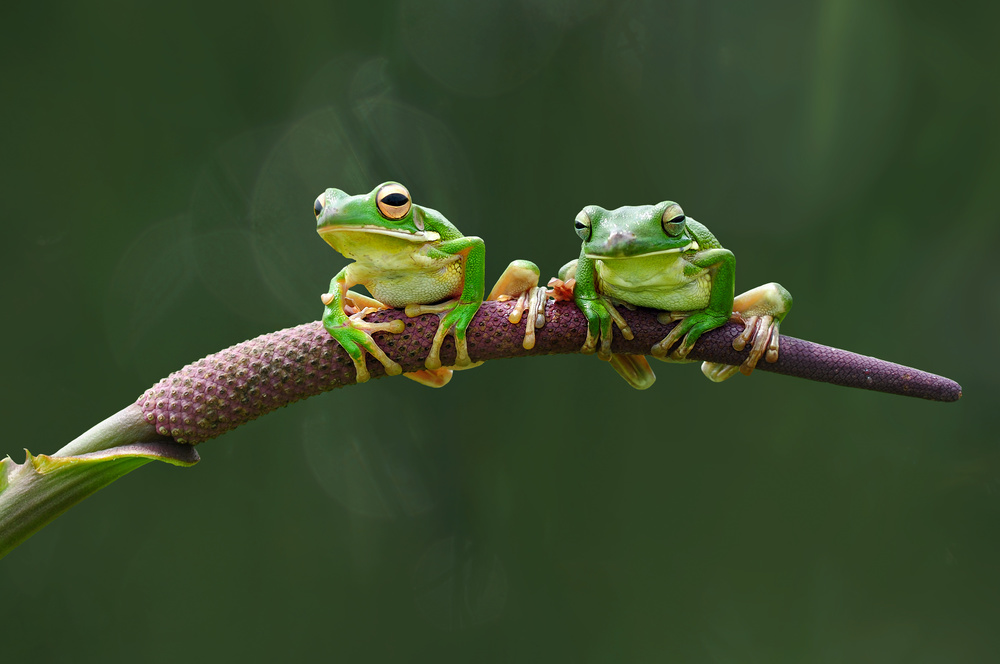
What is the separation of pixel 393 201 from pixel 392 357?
27 centimetres

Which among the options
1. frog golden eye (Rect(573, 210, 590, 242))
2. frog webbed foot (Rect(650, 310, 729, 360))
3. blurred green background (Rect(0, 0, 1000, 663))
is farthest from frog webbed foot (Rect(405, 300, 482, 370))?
blurred green background (Rect(0, 0, 1000, 663))

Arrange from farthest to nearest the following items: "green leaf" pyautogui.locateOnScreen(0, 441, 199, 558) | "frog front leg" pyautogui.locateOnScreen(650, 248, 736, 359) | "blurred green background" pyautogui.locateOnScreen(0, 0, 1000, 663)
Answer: "blurred green background" pyautogui.locateOnScreen(0, 0, 1000, 663)
"frog front leg" pyautogui.locateOnScreen(650, 248, 736, 359)
"green leaf" pyautogui.locateOnScreen(0, 441, 199, 558)

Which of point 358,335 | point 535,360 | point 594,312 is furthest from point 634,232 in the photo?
point 535,360

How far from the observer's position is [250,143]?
2.98 metres

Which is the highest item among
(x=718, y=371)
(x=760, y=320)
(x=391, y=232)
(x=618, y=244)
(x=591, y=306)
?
(x=391, y=232)

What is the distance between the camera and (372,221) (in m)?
1.11

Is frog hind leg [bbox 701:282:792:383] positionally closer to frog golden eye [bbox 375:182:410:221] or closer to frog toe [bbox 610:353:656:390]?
frog toe [bbox 610:353:656:390]

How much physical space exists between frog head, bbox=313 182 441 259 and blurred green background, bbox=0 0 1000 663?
1927 millimetres

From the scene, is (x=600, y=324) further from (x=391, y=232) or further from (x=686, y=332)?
(x=391, y=232)

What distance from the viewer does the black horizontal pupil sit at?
1105mm

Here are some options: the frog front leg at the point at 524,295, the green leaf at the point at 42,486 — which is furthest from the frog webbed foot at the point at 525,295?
the green leaf at the point at 42,486

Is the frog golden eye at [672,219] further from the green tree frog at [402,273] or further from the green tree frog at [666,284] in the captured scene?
the green tree frog at [402,273]

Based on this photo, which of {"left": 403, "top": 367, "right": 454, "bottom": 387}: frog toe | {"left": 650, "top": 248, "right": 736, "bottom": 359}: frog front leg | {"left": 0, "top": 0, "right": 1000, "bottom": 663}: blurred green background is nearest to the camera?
{"left": 650, "top": 248, "right": 736, "bottom": 359}: frog front leg

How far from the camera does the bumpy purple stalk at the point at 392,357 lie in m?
1.06
